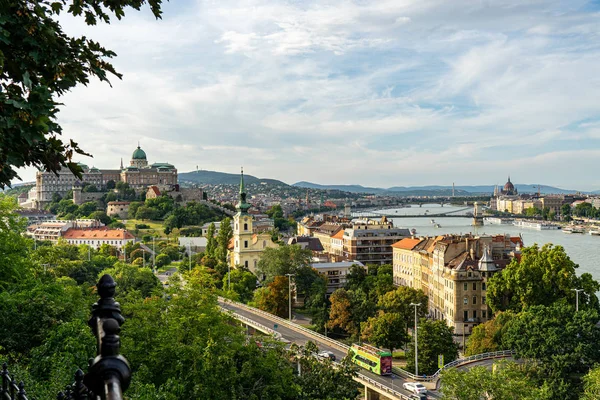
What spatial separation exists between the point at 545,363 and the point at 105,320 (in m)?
23.9

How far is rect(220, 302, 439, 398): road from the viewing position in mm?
23922

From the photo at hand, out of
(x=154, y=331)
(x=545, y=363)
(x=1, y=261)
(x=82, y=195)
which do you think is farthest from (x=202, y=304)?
(x=82, y=195)

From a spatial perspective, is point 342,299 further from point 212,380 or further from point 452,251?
point 212,380

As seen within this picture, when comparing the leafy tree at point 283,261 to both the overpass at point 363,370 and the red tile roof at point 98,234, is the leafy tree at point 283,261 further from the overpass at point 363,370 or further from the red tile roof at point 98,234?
the red tile roof at point 98,234

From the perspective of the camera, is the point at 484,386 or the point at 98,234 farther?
the point at 98,234

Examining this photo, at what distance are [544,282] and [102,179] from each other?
285 feet

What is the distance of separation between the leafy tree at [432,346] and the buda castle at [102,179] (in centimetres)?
8069

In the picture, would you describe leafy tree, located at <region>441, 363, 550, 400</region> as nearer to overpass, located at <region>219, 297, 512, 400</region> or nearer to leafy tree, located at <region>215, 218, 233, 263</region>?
overpass, located at <region>219, 297, 512, 400</region>

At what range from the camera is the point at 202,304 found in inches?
680

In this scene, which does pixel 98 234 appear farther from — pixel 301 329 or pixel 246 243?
pixel 301 329

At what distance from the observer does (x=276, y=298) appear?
127 feet

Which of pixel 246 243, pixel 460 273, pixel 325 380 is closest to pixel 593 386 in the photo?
pixel 325 380

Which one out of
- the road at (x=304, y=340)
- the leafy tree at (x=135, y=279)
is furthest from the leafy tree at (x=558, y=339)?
the leafy tree at (x=135, y=279)

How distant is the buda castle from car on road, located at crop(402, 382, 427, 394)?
275ft
